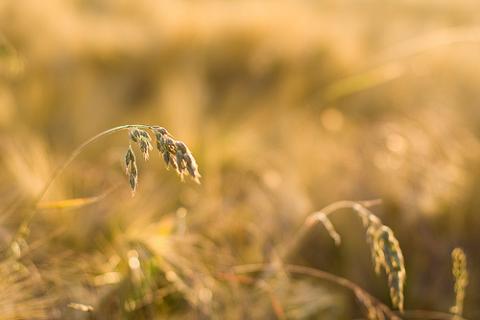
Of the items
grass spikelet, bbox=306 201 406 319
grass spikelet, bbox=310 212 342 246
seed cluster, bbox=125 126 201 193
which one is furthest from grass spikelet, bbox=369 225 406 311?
seed cluster, bbox=125 126 201 193

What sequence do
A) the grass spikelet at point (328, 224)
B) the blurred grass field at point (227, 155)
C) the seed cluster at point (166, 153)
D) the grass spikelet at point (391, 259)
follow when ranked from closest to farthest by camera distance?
the seed cluster at point (166, 153), the grass spikelet at point (391, 259), the grass spikelet at point (328, 224), the blurred grass field at point (227, 155)

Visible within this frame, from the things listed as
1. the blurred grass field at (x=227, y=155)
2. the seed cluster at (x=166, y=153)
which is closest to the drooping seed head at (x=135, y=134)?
the seed cluster at (x=166, y=153)

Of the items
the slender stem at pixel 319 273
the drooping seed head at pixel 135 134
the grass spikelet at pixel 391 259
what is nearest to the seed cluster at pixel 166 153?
the drooping seed head at pixel 135 134

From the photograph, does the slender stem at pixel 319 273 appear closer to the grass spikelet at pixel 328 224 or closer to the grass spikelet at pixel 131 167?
the grass spikelet at pixel 328 224

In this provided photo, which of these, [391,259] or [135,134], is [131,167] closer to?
[135,134]

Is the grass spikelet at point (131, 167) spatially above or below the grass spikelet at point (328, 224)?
above

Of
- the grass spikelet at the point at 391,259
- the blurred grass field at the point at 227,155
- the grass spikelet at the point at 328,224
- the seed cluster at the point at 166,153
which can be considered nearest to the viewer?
the seed cluster at the point at 166,153

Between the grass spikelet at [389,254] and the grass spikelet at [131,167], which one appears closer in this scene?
the grass spikelet at [131,167]

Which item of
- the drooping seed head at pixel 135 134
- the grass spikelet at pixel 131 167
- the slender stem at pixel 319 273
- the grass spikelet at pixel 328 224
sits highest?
the drooping seed head at pixel 135 134
